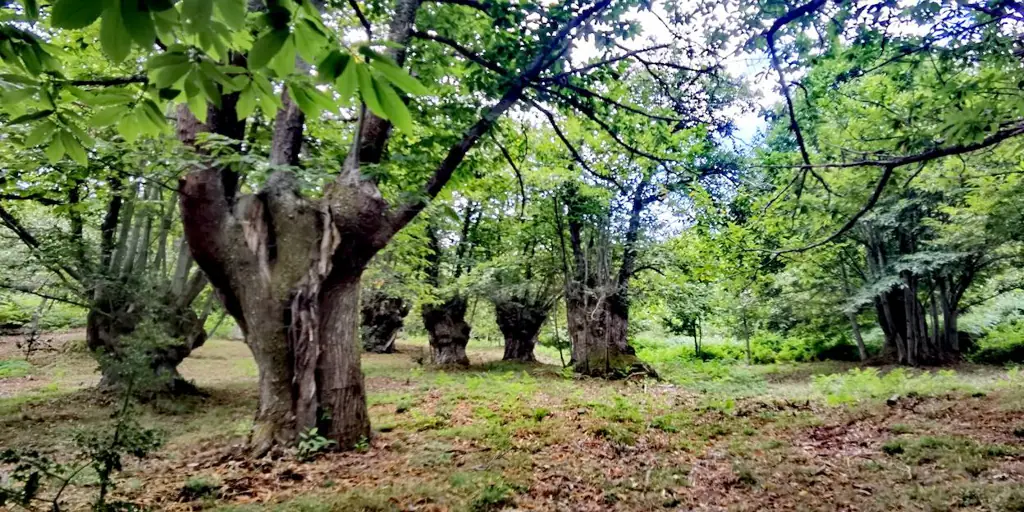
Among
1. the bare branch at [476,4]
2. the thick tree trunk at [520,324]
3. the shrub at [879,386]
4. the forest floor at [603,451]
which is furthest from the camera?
the thick tree trunk at [520,324]

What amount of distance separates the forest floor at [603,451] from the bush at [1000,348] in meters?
5.14

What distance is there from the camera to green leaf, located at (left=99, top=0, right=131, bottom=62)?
0.95 m

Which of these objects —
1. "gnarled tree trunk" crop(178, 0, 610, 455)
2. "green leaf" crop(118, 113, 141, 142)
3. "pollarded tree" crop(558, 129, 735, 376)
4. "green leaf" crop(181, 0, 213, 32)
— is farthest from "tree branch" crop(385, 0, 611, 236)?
"pollarded tree" crop(558, 129, 735, 376)

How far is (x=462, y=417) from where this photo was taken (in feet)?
22.4

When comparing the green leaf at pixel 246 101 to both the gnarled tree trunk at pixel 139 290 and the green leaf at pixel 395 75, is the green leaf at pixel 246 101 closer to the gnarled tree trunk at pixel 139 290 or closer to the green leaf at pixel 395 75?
the green leaf at pixel 395 75

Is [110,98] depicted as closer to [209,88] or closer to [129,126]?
[129,126]

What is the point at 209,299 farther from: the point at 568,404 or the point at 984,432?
the point at 984,432

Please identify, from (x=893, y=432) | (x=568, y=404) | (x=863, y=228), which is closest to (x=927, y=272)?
(x=863, y=228)

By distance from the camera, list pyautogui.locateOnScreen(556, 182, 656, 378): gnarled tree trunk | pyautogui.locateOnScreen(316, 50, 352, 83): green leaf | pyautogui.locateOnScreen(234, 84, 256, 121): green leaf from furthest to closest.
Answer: pyautogui.locateOnScreen(556, 182, 656, 378): gnarled tree trunk
pyautogui.locateOnScreen(234, 84, 256, 121): green leaf
pyautogui.locateOnScreen(316, 50, 352, 83): green leaf

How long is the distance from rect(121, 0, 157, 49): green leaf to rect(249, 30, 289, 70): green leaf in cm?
18

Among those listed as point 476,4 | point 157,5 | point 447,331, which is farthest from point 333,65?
point 447,331

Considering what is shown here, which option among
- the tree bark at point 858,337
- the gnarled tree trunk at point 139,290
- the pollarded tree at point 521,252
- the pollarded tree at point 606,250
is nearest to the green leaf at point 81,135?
the pollarded tree at point 521,252

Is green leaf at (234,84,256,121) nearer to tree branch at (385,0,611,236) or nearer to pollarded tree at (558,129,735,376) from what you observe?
tree branch at (385,0,611,236)

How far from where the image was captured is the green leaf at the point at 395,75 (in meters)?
1.16
